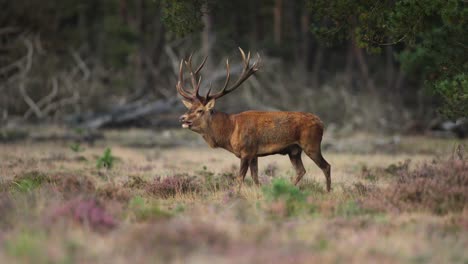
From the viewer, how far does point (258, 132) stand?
38.1ft

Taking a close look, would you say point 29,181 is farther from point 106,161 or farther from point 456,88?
point 456,88

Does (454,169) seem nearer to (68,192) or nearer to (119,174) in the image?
(68,192)

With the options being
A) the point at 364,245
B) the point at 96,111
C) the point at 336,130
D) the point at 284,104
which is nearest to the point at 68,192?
the point at 364,245

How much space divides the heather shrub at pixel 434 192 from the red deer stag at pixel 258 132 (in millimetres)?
2288

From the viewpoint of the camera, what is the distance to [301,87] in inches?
1223

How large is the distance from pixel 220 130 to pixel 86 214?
14.9 feet

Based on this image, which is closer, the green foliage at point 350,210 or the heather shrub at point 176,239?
the heather shrub at point 176,239

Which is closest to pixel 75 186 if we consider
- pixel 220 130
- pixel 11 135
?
pixel 220 130

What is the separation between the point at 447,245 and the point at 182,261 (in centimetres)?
257

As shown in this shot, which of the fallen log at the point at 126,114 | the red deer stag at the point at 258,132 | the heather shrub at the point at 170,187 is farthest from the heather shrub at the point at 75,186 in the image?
the fallen log at the point at 126,114

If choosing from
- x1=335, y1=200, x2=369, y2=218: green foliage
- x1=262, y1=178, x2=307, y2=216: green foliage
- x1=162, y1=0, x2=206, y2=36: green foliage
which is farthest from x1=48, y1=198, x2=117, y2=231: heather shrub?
x1=162, y1=0, x2=206, y2=36: green foliage

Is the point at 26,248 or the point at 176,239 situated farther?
the point at 176,239

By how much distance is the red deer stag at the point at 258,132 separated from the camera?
11539mm

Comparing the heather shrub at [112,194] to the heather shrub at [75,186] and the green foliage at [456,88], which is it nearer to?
the heather shrub at [75,186]
